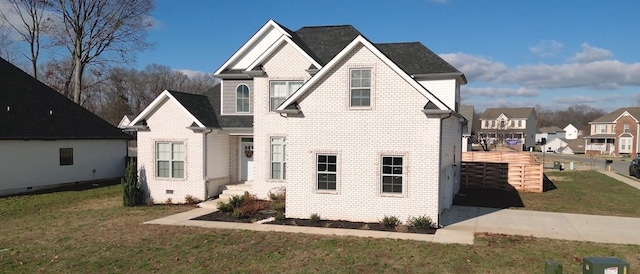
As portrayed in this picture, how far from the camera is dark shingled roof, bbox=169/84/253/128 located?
60.5 ft

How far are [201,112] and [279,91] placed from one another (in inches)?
157

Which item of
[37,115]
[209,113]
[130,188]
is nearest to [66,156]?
[37,115]

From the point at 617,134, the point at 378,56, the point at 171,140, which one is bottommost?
the point at 617,134

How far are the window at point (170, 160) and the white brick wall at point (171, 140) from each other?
20 cm

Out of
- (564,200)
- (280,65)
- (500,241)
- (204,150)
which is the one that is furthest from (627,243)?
(204,150)

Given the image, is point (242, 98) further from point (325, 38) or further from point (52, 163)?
point (52, 163)

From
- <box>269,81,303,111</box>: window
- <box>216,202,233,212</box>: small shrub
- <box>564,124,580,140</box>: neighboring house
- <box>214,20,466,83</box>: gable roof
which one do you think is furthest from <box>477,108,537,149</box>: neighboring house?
<box>216,202,233,212</box>: small shrub

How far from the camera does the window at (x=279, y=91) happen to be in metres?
17.5

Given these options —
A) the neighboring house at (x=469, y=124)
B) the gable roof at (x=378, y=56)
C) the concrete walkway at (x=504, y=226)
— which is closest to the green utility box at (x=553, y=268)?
the concrete walkway at (x=504, y=226)

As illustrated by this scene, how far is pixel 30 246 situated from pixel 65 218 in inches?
164

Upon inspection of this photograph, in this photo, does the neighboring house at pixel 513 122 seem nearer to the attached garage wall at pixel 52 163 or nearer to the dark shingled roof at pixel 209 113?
the attached garage wall at pixel 52 163

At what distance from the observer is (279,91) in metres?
17.6

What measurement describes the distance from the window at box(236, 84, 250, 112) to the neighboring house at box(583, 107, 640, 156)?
70217 millimetres

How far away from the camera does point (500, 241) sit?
1159 cm
